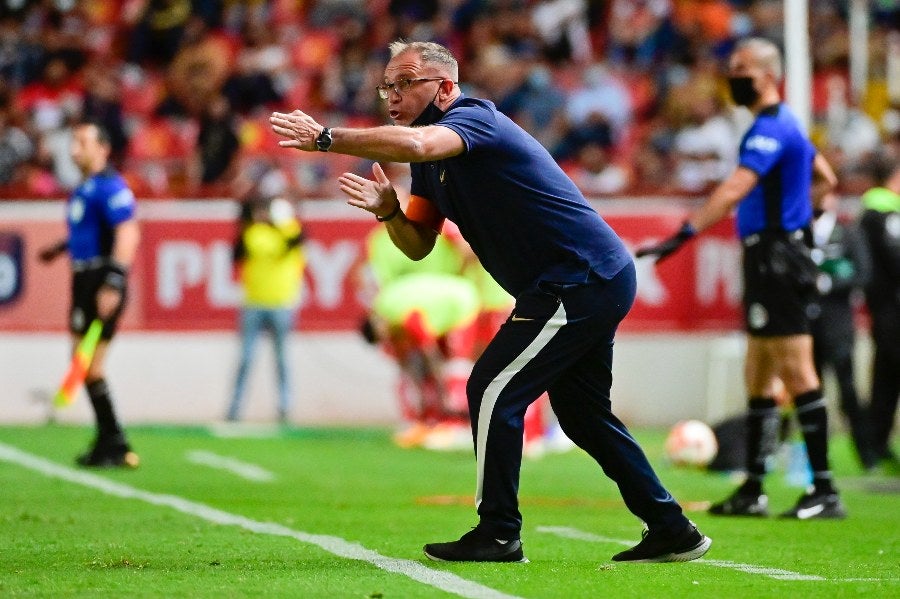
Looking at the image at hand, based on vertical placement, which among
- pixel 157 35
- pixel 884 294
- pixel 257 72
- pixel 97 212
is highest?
pixel 157 35

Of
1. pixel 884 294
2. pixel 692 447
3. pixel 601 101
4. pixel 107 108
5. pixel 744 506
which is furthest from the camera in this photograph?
pixel 601 101

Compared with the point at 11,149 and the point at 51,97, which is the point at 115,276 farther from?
the point at 51,97

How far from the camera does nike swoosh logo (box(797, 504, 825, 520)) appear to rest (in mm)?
9750

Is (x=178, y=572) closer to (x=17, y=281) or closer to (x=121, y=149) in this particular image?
(x=17, y=281)

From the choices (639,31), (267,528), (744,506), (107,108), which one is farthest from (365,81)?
(267,528)

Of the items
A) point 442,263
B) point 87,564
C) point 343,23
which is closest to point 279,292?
point 442,263

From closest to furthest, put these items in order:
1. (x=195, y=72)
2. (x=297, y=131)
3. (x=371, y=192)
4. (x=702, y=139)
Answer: (x=297, y=131) → (x=371, y=192) → (x=702, y=139) → (x=195, y=72)

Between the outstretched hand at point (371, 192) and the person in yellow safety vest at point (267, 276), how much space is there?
10872 mm

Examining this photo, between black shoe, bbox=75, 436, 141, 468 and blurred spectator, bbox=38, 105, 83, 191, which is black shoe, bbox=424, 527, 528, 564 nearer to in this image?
black shoe, bbox=75, 436, 141, 468

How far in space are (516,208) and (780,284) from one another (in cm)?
328

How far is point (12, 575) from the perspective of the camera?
669 cm

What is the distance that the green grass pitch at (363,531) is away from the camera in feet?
21.3

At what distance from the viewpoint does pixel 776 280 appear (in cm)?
976

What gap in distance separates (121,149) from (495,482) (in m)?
13.9
